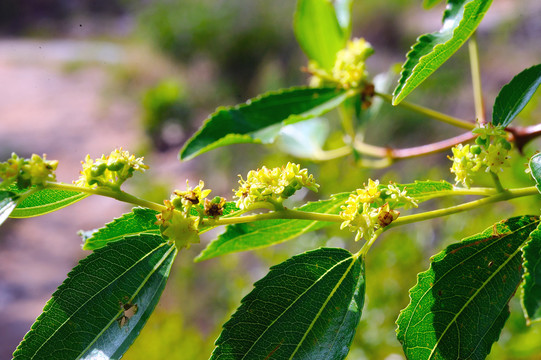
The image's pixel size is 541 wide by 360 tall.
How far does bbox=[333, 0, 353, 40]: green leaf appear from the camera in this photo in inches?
48.1

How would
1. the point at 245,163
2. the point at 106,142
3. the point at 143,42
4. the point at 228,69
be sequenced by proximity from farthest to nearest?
the point at 143,42 < the point at 228,69 < the point at 106,142 < the point at 245,163

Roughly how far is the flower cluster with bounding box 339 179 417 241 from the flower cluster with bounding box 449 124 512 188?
3.0 inches

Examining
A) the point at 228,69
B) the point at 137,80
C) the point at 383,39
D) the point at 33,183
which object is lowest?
Result: the point at 33,183

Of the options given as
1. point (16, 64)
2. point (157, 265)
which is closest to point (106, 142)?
point (16, 64)

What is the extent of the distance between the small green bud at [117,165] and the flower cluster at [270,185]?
0.51ft

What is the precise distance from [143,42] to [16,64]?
2696 mm

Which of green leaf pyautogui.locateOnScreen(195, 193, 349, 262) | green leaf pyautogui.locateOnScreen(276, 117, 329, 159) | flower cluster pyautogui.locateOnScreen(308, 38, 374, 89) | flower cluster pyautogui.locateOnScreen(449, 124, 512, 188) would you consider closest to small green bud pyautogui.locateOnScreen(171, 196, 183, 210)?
green leaf pyautogui.locateOnScreen(195, 193, 349, 262)

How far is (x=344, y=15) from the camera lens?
128 cm

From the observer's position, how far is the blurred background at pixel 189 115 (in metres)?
2.78

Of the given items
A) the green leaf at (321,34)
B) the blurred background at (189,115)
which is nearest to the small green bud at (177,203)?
the green leaf at (321,34)

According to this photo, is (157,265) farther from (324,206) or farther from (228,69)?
(228,69)

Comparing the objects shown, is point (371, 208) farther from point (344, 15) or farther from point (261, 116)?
point (344, 15)

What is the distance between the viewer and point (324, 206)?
28.3 inches

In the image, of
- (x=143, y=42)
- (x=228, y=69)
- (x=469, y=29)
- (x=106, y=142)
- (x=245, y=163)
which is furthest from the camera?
(x=143, y=42)
